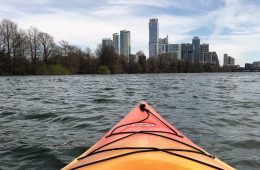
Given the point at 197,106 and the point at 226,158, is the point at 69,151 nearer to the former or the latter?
the point at 226,158

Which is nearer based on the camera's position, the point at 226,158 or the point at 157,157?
the point at 157,157

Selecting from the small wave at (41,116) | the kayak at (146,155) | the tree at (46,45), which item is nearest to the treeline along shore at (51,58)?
the tree at (46,45)

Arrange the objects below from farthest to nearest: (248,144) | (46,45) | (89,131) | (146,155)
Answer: (46,45), (89,131), (248,144), (146,155)

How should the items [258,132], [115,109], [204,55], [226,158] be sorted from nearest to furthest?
[226,158]
[258,132]
[115,109]
[204,55]

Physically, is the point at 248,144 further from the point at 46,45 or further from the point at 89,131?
the point at 46,45

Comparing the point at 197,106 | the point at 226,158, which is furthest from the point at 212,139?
the point at 197,106

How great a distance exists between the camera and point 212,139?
6973mm

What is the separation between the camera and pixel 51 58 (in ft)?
242

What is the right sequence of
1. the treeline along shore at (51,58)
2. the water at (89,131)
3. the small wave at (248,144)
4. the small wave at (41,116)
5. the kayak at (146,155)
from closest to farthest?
the kayak at (146,155) → the water at (89,131) → the small wave at (248,144) → the small wave at (41,116) → the treeline along shore at (51,58)

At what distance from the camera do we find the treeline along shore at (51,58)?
65.1 meters

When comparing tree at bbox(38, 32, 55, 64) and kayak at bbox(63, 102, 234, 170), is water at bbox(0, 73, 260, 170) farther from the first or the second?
tree at bbox(38, 32, 55, 64)

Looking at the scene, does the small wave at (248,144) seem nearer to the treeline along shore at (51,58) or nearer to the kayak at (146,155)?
the kayak at (146,155)

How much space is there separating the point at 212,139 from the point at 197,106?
17.8ft

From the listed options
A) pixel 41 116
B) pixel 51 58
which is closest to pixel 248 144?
pixel 41 116
